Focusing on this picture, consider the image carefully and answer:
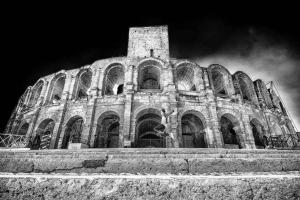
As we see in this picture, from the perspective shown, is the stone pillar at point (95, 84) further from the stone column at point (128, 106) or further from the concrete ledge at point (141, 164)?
the concrete ledge at point (141, 164)

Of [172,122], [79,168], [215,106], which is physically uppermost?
[215,106]

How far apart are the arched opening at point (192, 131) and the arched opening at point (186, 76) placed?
3.24m

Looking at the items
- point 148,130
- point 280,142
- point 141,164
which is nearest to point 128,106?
point 148,130

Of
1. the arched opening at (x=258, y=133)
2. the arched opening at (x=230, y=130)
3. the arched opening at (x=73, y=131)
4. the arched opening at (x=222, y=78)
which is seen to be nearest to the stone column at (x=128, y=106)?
the arched opening at (x=73, y=131)

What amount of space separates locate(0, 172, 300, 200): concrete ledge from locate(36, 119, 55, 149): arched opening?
12.5 meters

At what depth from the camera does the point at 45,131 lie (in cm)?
1466

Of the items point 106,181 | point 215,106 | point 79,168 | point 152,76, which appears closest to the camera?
point 106,181

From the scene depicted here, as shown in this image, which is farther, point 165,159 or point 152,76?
point 152,76

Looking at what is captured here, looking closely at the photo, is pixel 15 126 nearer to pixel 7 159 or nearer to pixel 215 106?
pixel 7 159

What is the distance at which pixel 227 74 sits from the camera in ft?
50.4

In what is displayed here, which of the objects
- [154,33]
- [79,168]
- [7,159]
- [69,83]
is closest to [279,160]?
[79,168]

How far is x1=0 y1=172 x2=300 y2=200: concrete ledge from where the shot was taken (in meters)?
2.00

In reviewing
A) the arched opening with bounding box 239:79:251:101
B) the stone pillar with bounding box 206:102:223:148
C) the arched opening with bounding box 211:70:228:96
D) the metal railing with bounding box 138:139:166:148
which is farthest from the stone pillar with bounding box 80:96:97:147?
the arched opening with bounding box 239:79:251:101

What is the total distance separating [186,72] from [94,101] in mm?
9208
